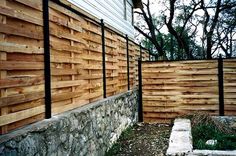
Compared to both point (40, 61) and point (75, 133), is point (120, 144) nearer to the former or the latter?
point (75, 133)

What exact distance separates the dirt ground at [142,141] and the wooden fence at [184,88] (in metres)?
0.68

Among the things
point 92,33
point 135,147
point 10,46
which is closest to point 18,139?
point 10,46

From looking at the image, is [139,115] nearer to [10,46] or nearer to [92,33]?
[92,33]

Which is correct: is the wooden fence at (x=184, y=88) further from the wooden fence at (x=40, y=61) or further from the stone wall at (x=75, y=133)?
the wooden fence at (x=40, y=61)

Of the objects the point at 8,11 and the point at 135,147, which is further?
the point at 135,147

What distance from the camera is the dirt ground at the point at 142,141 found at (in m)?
6.42

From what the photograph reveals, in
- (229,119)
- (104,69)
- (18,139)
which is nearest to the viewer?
(18,139)

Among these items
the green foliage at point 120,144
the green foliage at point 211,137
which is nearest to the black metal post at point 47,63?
the green foliage at point 120,144

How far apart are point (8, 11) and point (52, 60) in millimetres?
1101

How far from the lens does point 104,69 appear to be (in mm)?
6523

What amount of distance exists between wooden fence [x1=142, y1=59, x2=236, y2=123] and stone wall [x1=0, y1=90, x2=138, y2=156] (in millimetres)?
1844

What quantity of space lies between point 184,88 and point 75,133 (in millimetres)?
5702

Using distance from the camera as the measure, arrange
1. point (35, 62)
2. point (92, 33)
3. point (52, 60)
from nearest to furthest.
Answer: point (35, 62)
point (52, 60)
point (92, 33)

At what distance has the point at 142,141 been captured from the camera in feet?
24.2
